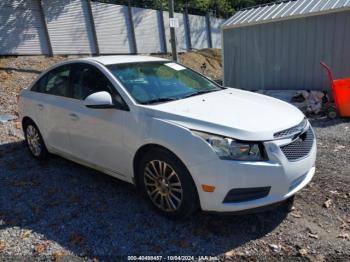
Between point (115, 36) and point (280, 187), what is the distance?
47.3 ft

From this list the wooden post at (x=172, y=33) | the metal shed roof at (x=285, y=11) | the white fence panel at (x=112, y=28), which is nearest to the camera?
the metal shed roof at (x=285, y=11)

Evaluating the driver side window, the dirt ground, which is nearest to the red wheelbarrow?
the dirt ground

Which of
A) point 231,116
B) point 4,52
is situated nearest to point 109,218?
point 231,116

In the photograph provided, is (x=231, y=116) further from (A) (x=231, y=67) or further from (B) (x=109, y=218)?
(A) (x=231, y=67)

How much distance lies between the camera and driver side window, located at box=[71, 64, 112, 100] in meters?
4.16

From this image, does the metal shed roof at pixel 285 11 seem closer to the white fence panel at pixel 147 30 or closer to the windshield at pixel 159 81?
the windshield at pixel 159 81

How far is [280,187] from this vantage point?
3.19m

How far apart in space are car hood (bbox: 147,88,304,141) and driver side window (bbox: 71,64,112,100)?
2.78ft

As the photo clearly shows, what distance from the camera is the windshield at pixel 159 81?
394 centimetres

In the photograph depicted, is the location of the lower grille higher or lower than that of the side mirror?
lower

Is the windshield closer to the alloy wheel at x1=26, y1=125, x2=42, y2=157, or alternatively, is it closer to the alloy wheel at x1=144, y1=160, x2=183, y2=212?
the alloy wheel at x1=144, y1=160, x2=183, y2=212

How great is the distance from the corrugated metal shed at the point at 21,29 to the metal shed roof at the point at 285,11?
652 centimetres

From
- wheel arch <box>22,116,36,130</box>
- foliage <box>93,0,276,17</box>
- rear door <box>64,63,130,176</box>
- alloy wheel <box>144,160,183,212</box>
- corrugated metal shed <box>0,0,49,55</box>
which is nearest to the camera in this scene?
alloy wheel <box>144,160,183,212</box>

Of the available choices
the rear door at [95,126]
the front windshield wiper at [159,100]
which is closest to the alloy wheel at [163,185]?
the rear door at [95,126]
